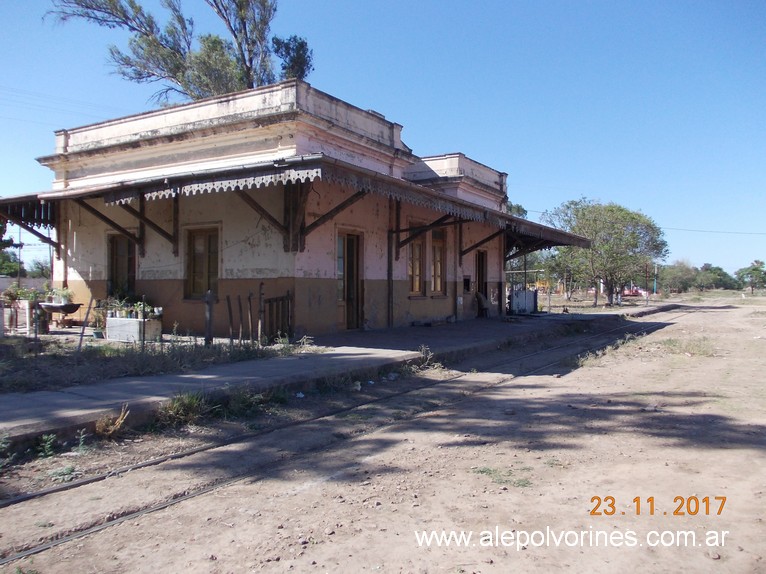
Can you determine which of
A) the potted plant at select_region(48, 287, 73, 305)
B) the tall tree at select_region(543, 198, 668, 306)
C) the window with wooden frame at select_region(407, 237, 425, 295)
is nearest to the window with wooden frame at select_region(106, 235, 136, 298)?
the potted plant at select_region(48, 287, 73, 305)

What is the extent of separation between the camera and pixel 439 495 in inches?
169

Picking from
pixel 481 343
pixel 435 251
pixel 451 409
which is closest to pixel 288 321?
pixel 481 343

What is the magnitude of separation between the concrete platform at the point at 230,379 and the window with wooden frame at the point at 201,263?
3.57 metres

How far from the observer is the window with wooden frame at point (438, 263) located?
61.7ft

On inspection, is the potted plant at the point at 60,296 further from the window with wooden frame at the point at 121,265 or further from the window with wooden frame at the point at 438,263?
the window with wooden frame at the point at 438,263

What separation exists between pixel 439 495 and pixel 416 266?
542 inches

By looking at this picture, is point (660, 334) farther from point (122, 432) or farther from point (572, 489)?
point (122, 432)

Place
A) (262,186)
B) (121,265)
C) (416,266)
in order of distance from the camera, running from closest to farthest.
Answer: (262,186)
(121,265)
(416,266)

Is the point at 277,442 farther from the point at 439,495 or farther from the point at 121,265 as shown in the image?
the point at 121,265

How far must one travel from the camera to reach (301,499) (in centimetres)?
425

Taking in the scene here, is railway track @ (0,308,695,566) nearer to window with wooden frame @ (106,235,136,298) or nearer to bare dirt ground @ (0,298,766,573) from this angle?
bare dirt ground @ (0,298,766,573)

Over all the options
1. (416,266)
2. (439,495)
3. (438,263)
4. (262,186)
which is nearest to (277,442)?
(439,495)

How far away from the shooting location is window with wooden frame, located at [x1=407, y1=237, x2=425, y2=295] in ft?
57.6

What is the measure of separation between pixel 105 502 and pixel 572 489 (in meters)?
3.49
